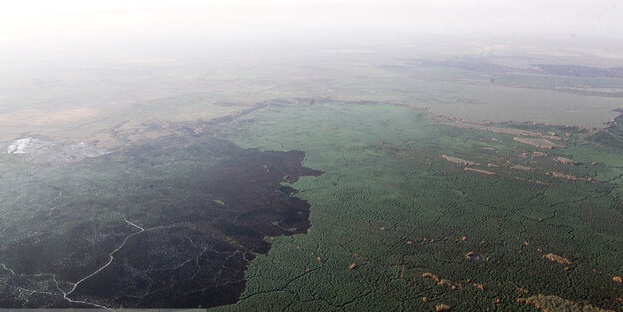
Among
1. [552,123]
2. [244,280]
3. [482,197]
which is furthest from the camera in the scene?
[552,123]

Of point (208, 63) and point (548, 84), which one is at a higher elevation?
point (548, 84)

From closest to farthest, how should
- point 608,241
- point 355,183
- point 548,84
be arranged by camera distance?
1. point 608,241
2. point 355,183
3. point 548,84

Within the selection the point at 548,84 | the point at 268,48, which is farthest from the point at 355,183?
the point at 268,48

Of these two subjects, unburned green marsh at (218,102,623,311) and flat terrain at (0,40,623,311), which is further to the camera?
flat terrain at (0,40,623,311)

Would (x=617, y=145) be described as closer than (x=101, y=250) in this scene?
No

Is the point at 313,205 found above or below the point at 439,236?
below

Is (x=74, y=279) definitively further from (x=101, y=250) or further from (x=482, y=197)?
(x=482, y=197)

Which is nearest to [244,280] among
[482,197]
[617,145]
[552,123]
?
[482,197]

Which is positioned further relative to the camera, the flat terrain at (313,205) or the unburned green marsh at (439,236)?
the flat terrain at (313,205)

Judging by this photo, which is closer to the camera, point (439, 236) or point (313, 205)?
point (439, 236)
